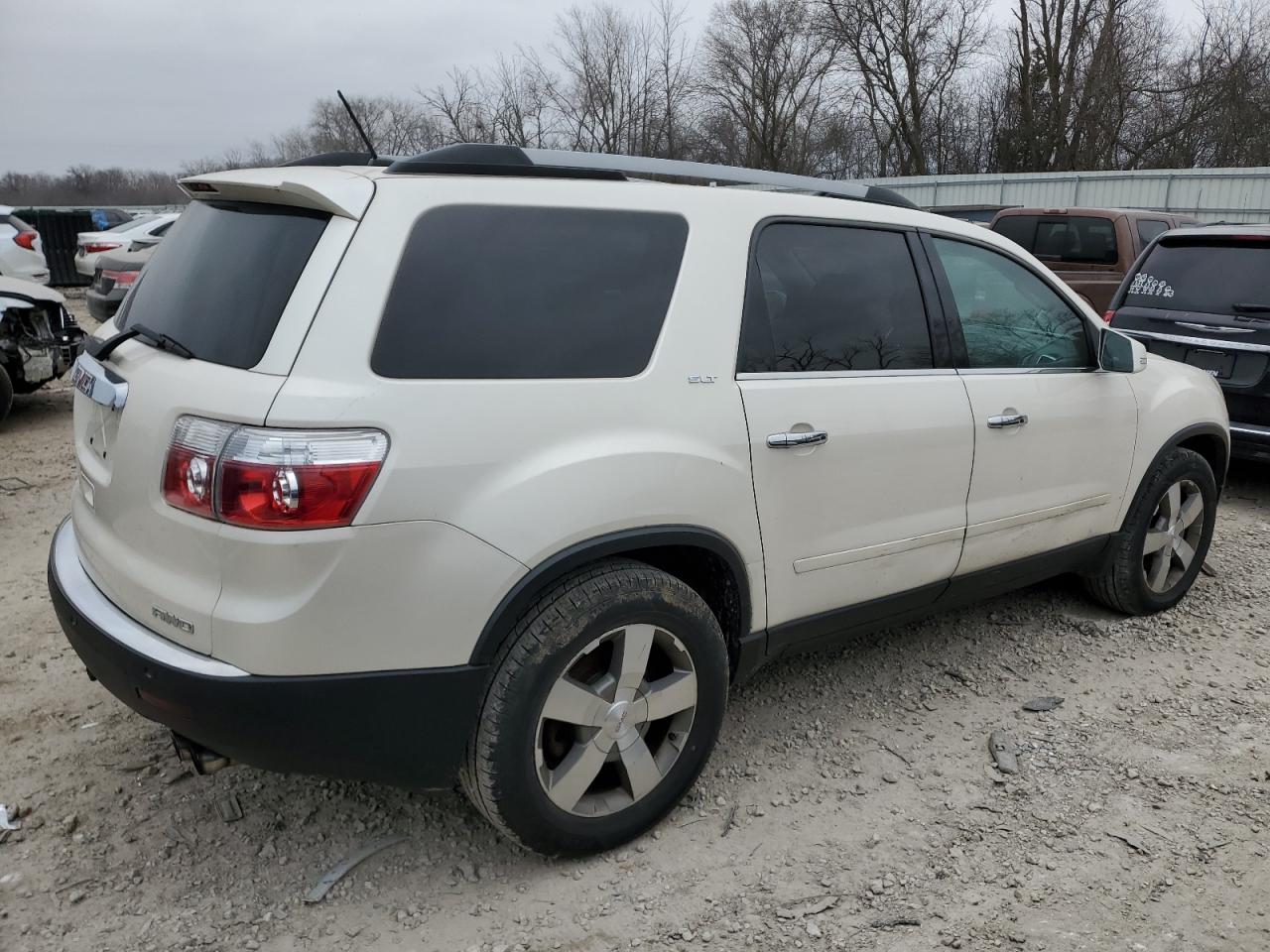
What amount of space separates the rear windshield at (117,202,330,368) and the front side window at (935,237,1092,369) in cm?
216

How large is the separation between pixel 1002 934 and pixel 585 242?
2027 mm

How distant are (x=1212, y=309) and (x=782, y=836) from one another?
4980 millimetres

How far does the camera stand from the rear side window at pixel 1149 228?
1005 centimetres

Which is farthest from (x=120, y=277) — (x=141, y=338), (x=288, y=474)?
(x=288, y=474)

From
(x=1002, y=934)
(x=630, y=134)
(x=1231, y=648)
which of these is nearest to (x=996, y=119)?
(x=630, y=134)

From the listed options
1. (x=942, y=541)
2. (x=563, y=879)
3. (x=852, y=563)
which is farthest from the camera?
(x=942, y=541)

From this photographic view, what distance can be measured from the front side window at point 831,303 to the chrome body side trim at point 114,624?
60.6 inches

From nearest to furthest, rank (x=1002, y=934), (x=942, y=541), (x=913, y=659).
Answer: (x=1002, y=934), (x=942, y=541), (x=913, y=659)

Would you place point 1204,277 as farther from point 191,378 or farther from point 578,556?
point 191,378

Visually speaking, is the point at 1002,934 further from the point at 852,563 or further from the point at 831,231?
the point at 831,231

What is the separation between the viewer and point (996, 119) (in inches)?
1248

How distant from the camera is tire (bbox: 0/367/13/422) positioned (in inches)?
292

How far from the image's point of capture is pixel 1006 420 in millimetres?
3324

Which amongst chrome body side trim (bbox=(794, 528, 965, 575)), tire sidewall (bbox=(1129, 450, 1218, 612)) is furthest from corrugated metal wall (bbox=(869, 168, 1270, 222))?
chrome body side trim (bbox=(794, 528, 965, 575))
